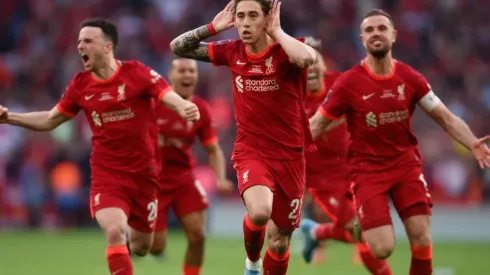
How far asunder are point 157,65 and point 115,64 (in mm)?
13411

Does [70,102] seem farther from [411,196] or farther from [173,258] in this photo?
[173,258]

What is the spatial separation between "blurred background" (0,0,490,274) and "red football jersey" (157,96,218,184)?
704 cm

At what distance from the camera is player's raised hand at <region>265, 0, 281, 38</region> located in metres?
8.87

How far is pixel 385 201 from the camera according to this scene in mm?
9836

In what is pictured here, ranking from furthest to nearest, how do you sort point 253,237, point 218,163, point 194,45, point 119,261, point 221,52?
point 218,163
point 194,45
point 221,52
point 119,261
point 253,237

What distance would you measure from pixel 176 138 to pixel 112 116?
2.02 metres

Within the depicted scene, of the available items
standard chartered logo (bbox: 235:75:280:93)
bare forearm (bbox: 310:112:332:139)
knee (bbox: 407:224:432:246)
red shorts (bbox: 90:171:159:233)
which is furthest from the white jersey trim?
red shorts (bbox: 90:171:159:233)

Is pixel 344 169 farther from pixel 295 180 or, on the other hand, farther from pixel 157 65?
pixel 157 65

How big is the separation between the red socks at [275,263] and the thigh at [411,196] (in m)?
1.24

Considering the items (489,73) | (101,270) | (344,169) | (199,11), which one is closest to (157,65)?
(199,11)

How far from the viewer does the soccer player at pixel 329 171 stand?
11969mm

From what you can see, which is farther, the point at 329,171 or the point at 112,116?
the point at 329,171

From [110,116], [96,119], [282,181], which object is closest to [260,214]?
[282,181]

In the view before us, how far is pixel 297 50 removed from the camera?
8703mm
